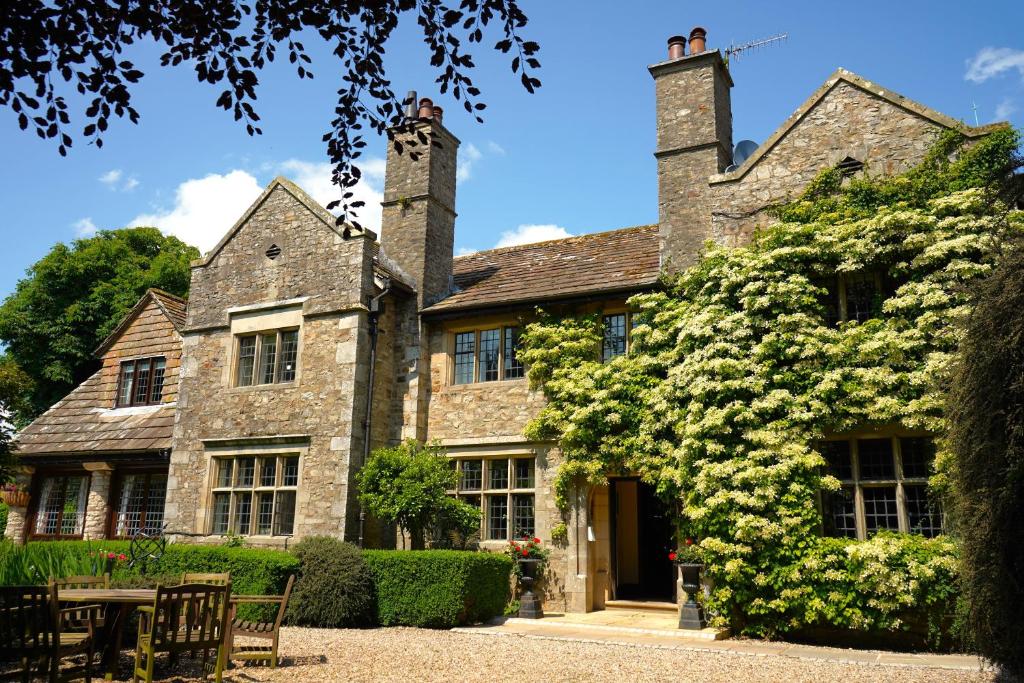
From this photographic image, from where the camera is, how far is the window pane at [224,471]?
1584 centimetres

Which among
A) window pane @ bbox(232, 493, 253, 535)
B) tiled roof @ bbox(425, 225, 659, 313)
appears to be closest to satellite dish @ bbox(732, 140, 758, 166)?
tiled roof @ bbox(425, 225, 659, 313)

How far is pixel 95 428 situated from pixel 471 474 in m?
10.5

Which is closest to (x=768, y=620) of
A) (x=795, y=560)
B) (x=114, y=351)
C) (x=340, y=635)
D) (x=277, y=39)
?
(x=795, y=560)

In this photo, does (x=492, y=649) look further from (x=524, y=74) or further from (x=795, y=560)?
(x=524, y=74)

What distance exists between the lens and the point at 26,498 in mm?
19859

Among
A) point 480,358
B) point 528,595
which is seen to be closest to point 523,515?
point 528,595

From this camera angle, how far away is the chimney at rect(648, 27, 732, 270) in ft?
46.3

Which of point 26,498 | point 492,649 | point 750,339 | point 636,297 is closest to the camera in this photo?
point 492,649

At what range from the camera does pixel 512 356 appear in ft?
49.7

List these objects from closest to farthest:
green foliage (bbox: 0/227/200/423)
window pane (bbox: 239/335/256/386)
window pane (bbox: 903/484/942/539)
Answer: window pane (bbox: 903/484/942/539) → window pane (bbox: 239/335/256/386) → green foliage (bbox: 0/227/200/423)

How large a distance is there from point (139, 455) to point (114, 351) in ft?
12.7

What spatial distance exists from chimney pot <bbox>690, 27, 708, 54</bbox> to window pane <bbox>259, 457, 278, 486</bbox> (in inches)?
Result: 449

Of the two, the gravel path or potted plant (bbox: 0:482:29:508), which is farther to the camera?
potted plant (bbox: 0:482:29:508)

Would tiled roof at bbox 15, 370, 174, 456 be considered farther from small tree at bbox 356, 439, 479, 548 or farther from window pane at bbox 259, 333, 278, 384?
small tree at bbox 356, 439, 479, 548
